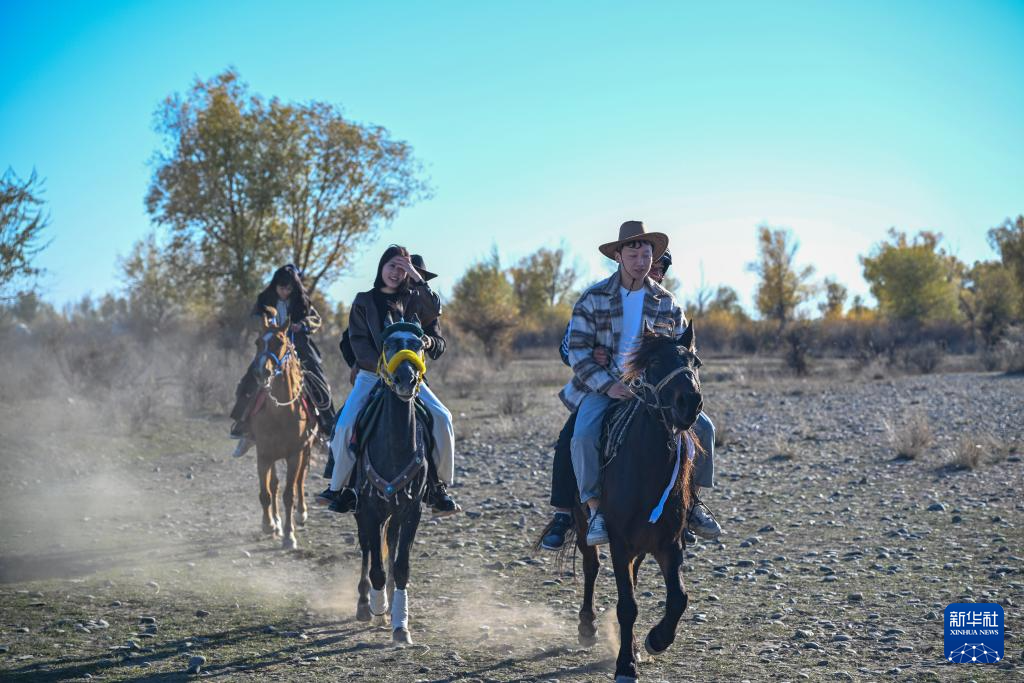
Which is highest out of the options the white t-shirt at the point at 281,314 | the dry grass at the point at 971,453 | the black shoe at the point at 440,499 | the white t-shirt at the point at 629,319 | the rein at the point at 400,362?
the white t-shirt at the point at 281,314

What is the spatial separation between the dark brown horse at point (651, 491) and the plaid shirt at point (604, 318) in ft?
1.40

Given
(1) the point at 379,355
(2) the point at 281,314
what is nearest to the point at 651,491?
(1) the point at 379,355

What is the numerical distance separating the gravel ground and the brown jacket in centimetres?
236

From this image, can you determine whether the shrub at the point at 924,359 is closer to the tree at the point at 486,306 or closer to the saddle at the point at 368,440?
the tree at the point at 486,306

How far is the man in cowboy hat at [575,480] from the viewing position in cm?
645

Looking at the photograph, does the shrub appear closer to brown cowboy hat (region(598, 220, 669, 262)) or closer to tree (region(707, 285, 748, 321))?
brown cowboy hat (region(598, 220, 669, 262))

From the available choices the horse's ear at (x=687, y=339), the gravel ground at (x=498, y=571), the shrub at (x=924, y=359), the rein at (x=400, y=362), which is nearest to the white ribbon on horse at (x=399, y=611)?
the gravel ground at (x=498, y=571)

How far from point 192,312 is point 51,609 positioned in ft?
137

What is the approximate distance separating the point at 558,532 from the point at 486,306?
3670 centimetres

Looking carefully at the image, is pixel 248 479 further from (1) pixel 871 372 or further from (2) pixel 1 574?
(1) pixel 871 372

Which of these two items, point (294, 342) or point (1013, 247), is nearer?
point (294, 342)

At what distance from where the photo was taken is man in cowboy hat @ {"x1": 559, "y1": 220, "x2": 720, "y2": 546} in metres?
6.52

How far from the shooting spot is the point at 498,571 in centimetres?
961

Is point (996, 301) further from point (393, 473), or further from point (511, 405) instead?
A: point (393, 473)
